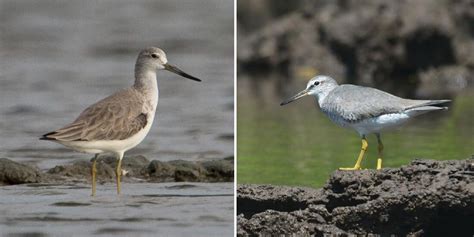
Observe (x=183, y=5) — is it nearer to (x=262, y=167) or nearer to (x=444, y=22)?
(x=262, y=167)

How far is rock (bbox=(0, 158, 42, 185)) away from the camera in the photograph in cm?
564

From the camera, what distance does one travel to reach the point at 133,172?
5.79 metres

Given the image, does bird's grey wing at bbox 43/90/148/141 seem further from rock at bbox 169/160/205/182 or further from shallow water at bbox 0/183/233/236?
rock at bbox 169/160/205/182

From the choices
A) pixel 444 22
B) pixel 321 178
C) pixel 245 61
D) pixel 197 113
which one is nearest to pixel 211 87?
pixel 197 113

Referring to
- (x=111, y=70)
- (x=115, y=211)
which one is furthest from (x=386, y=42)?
(x=115, y=211)

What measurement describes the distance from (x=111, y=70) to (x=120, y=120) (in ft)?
4.97

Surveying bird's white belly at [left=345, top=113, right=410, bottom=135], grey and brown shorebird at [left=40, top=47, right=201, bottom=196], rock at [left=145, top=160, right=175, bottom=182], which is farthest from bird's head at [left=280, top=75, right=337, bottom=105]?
grey and brown shorebird at [left=40, top=47, right=201, bottom=196]

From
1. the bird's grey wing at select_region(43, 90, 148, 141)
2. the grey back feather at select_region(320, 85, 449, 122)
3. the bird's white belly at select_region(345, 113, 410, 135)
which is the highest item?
the grey back feather at select_region(320, 85, 449, 122)

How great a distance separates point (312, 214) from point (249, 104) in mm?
7678

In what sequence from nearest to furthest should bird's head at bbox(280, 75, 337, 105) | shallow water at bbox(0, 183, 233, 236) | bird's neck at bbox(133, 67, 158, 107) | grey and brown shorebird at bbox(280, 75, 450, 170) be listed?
1. shallow water at bbox(0, 183, 233, 236)
2. bird's neck at bbox(133, 67, 158, 107)
3. grey and brown shorebird at bbox(280, 75, 450, 170)
4. bird's head at bbox(280, 75, 337, 105)

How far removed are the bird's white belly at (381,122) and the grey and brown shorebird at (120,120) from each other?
1.15 m

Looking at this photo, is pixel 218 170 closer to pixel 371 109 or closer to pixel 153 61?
pixel 153 61

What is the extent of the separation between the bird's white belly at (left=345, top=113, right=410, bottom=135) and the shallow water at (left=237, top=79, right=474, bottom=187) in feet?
3.62

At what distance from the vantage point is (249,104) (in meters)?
13.2
